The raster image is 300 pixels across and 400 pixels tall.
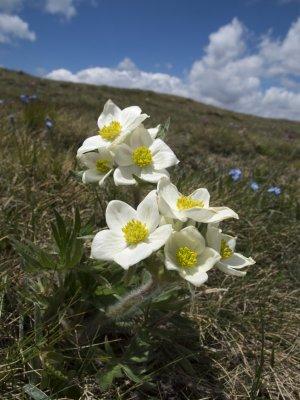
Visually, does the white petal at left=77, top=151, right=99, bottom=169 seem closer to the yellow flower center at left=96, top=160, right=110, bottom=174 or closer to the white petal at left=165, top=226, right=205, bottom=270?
the yellow flower center at left=96, top=160, right=110, bottom=174

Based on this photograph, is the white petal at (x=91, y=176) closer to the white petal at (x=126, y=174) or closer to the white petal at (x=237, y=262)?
the white petal at (x=126, y=174)

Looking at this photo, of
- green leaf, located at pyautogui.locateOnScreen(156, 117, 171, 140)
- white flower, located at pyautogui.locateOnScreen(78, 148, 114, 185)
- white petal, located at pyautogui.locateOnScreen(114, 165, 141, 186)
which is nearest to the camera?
white petal, located at pyautogui.locateOnScreen(114, 165, 141, 186)

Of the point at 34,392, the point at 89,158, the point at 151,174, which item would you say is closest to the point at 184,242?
the point at 151,174

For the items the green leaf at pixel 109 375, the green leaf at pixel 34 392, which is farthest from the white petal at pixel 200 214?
the green leaf at pixel 34 392

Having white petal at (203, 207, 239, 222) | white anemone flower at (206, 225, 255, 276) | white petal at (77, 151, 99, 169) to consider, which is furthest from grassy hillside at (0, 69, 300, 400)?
white petal at (203, 207, 239, 222)

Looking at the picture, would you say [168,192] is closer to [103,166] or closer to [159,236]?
[159,236]

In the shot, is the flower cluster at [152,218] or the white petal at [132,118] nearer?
the flower cluster at [152,218]

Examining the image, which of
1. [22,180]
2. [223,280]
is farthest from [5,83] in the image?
[223,280]
